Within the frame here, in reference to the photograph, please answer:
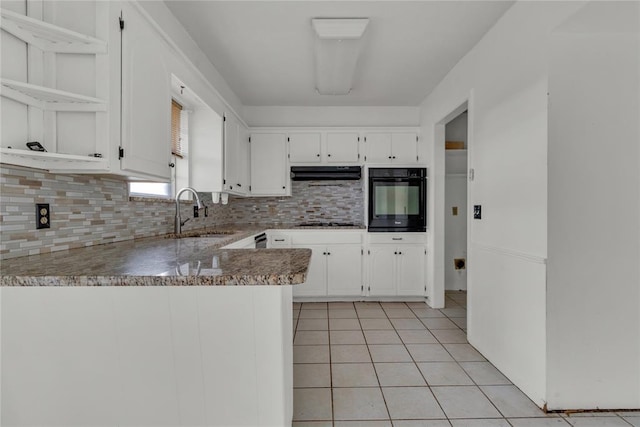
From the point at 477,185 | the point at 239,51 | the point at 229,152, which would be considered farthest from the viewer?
the point at 229,152

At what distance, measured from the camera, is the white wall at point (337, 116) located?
156 inches

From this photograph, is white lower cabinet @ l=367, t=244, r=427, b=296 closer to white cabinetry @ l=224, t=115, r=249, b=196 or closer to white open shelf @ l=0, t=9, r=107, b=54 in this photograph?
white cabinetry @ l=224, t=115, r=249, b=196

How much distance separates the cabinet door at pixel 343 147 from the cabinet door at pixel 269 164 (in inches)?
22.8

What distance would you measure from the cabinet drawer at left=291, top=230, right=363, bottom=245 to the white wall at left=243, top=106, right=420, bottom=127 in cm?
144

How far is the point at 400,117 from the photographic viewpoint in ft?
13.0

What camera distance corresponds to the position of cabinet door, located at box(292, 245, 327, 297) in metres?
3.58

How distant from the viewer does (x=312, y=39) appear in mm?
2352

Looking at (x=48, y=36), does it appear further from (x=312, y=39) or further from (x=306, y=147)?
(x=306, y=147)

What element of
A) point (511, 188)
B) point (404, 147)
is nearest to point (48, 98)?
point (511, 188)

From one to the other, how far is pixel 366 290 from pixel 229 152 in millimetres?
2188

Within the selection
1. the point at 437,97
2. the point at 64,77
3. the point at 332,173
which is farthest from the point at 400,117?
the point at 64,77

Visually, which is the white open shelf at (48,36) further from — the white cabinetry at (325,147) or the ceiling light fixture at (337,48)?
the white cabinetry at (325,147)

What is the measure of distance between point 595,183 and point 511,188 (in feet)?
1.33

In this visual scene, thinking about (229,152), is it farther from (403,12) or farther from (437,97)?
(437,97)
